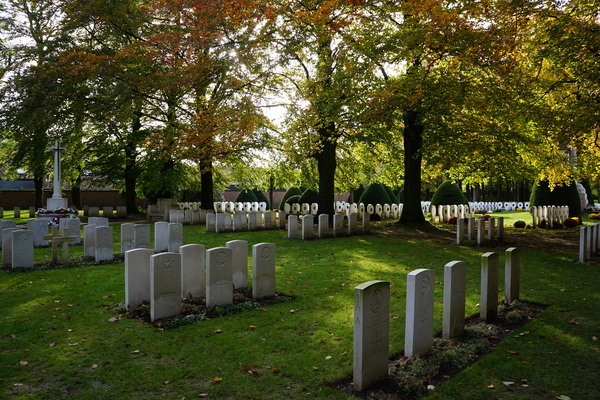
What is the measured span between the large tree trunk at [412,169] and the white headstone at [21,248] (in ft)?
47.1

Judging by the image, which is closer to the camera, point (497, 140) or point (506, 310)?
point (506, 310)

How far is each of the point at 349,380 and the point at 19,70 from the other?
23.0m


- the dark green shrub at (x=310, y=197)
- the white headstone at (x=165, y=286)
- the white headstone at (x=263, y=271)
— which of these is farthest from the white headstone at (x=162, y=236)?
the dark green shrub at (x=310, y=197)

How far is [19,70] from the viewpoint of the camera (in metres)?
20.4

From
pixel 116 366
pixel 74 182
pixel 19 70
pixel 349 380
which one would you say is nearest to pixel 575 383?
pixel 349 380

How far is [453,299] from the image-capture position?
205 inches

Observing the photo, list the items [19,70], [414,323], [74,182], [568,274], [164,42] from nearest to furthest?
[414,323] < [568,274] < [164,42] < [19,70] < [74,182]

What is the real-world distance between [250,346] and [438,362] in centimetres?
221

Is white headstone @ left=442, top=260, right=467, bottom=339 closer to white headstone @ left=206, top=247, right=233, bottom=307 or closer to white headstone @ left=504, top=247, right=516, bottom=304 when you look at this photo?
white headstone @ left=504, top=247, right=516, bottom=304

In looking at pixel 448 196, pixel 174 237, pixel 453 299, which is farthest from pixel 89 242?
pixel 448 196

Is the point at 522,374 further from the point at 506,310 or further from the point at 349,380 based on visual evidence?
the point at 506,310

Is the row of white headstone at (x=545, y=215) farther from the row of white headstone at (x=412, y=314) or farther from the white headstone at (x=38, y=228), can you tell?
the white headstone at (x=38, y=228)

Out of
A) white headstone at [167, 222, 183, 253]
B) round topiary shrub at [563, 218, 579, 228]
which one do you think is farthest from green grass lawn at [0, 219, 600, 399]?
round topiary shrub at [563, 218, 579, 228]

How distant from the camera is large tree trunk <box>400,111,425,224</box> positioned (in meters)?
18.6
